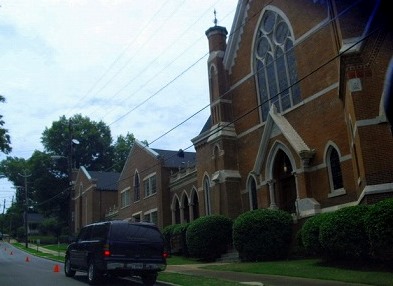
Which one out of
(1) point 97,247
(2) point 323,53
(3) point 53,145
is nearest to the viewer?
(1) point 97,247

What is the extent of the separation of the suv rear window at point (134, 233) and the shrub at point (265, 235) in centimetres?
686

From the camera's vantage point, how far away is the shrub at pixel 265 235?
20.5 meters

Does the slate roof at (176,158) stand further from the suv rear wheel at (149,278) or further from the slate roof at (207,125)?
the suv rear wheel at (149,278)

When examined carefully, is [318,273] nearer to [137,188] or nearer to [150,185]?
[150,185]

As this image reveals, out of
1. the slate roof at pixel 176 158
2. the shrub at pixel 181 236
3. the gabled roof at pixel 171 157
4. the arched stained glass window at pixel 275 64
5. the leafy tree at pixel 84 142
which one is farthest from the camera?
the leafy tree at pixel 84 142

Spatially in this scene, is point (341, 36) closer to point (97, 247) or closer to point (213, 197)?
point (97, 247)

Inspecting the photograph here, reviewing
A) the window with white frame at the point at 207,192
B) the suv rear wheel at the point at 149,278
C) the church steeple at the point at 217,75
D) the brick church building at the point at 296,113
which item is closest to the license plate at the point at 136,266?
the suv rear wheel at the point at 149,278

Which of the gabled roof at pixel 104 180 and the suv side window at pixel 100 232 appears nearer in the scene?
the suv side window at pixel 100 232

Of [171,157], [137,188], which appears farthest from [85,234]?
[137,188]

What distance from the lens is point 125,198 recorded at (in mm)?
46438

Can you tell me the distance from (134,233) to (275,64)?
14303 mm

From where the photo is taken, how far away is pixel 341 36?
17.8 m

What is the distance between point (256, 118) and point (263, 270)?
11345mm

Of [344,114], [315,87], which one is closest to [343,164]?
[344,114]
